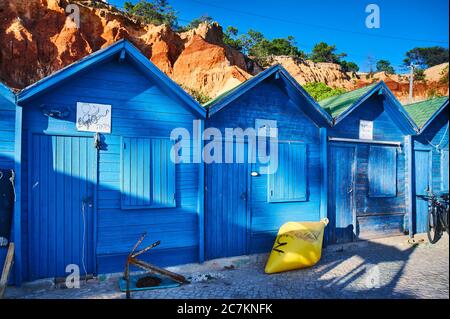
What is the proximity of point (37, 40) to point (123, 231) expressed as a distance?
2705cm

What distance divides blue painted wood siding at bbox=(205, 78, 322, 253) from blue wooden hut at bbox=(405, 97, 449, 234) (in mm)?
3503

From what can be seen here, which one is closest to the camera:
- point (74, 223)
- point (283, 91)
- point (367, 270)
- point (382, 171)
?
point (74, 223)

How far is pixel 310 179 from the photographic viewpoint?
269 inches

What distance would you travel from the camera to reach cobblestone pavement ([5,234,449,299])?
179 inches

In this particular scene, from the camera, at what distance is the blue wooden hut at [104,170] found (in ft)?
15.6

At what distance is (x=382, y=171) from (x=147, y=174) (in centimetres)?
608

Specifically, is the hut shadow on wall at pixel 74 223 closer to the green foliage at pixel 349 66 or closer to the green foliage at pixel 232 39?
the green foliage at pixel 232 39

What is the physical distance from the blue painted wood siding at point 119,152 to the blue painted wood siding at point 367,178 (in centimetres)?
391

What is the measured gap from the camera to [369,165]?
756cm

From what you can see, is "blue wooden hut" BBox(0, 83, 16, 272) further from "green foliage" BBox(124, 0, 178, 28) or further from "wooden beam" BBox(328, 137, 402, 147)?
"green foliage" BBox(124, 0, 178, 28)

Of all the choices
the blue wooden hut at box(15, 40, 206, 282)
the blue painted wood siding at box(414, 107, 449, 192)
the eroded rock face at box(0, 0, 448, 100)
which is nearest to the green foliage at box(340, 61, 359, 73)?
the eroded rock face at box(0, 0, 448, 100)

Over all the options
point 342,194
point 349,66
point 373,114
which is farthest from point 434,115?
point 349,66

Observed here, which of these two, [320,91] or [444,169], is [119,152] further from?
[320,91]

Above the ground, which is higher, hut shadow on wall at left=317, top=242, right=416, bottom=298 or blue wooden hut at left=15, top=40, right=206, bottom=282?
blue wooden hut at left=15, top=40, right=206, bottom=282
